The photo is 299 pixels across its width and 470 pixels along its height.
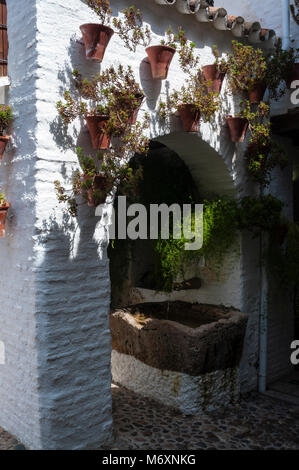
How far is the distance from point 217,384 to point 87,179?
281 centimetres

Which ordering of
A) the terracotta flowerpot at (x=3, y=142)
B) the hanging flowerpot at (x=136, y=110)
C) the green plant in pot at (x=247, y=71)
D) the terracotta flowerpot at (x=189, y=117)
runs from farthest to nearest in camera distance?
the green plant in pot at (x=247, y=71), the terracotta flowerpot at (x=189, y=117), the hanging flowerpot at (x=136, y=110), the terracotta flowerpot at (x=3, y=142)

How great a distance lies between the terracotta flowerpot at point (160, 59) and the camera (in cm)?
402

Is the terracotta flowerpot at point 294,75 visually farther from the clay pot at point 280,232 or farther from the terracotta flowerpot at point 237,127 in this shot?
the clay pot at point 280,232

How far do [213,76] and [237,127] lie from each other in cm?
64

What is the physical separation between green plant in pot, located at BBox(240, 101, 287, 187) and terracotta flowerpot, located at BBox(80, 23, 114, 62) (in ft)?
6.41

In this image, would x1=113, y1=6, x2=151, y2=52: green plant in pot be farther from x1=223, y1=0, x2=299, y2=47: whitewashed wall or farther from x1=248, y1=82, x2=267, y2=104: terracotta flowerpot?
x1=223, y1=0, x2=299, y2=47: whitewashed wall

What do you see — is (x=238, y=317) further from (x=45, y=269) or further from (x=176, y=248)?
(x=45, y=269)

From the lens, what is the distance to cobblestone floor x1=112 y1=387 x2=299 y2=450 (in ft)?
13.4

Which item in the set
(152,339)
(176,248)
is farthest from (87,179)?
(152,339)

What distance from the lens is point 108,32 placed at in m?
3.64
